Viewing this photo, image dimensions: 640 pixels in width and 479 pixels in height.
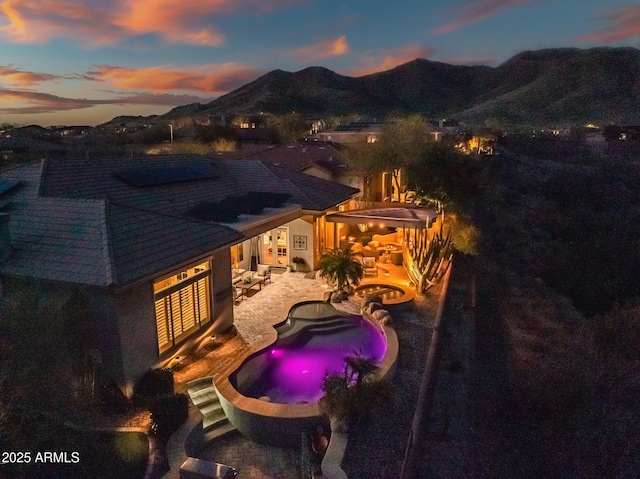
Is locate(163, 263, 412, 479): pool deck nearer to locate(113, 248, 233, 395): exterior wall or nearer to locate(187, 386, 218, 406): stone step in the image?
locate(187, 386, 218, 406): stone step

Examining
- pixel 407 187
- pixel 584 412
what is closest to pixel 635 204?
pixel 407 187

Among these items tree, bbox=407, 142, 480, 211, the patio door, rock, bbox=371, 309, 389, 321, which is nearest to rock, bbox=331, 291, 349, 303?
rock, bbox=371, 309, 389, 321

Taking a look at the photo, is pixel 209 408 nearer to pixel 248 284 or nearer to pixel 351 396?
pixel 351 396

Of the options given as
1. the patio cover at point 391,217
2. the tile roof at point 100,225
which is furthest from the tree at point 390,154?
the tile roof at point 100,225

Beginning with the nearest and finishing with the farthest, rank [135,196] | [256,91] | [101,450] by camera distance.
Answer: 1. [101,450]
2. [135,196]
3. [256,91]

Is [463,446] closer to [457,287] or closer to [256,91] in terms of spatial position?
[457,287]

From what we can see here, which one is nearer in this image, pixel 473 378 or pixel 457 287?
pixel 473 378

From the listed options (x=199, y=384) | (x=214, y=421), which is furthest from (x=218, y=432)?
(x=199, y=384)
